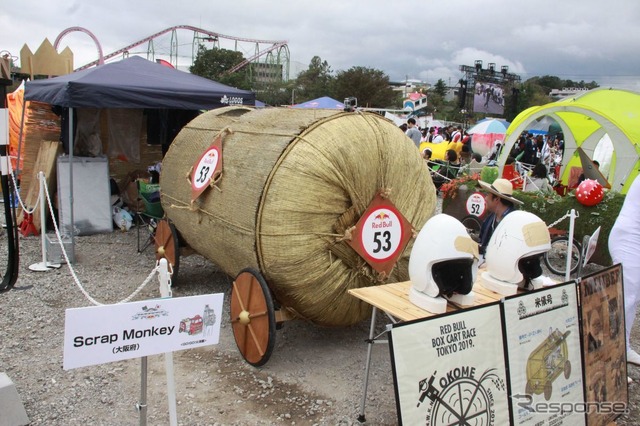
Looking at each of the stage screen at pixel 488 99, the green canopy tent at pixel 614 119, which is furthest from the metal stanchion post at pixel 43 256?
the stage screen at pixel 488 99

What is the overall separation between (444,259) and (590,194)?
16.2 ft

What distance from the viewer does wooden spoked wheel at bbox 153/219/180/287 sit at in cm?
563

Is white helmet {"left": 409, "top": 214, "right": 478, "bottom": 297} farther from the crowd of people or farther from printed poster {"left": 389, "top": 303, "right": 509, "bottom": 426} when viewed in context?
the crowd of people

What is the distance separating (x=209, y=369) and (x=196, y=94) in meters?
4.86

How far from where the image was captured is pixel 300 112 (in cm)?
461

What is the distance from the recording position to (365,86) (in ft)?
164

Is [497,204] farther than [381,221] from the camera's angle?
Yes

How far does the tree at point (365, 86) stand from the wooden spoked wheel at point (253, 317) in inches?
1833

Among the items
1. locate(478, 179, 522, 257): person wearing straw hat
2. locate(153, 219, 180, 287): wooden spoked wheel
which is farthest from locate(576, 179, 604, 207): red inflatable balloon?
locate(153, 219, 180, 287): wooden spoked wheel

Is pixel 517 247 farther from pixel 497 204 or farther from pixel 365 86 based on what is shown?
pixel 365 86

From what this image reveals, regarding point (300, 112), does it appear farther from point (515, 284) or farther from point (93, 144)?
point (93, 144)

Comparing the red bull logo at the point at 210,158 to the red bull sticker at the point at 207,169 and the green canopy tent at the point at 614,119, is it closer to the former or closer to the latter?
the red bull sticker at the point at 207,169

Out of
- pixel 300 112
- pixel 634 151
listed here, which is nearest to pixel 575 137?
pixel 634 151

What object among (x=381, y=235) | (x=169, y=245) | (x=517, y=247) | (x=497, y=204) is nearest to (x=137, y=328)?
(x=381, y=235)
